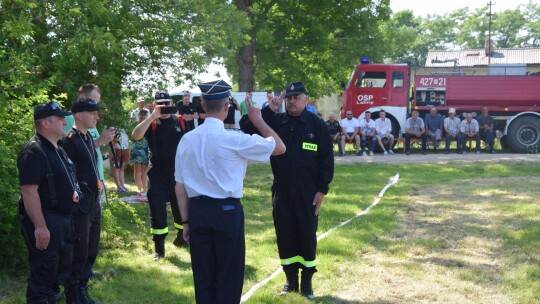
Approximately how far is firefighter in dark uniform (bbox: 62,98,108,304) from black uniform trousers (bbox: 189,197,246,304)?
1.47 meters

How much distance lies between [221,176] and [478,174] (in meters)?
13.0

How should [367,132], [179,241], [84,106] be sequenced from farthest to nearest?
[367,132], [179,241], [84,106]

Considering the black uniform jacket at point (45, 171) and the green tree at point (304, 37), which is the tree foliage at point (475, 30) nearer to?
the green tree at point (304, 37)

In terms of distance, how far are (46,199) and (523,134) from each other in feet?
69.3

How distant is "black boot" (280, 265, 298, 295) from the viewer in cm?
670

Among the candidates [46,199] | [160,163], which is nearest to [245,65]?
[160,163]

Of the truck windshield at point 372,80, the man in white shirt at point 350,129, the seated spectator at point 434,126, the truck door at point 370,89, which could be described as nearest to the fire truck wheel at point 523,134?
the seated spectator at point 434,126

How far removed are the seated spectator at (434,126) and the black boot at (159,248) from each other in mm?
16383

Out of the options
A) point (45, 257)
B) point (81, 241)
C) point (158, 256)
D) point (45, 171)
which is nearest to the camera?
point (45, 171)

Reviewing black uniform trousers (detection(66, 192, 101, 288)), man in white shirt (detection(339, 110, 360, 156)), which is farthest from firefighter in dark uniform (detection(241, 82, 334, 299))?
man in white shirt (detection(339, 110, 360, 156))

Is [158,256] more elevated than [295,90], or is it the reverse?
[295,90]

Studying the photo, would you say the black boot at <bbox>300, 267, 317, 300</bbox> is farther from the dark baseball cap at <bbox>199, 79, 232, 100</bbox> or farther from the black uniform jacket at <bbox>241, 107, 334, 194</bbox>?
the dark baseball cap at <bbox>199, 79, 232, 100</bbox>

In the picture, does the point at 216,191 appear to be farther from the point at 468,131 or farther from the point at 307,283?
the point at 468,131

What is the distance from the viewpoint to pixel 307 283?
664 cm
